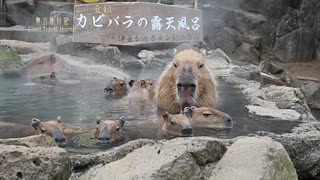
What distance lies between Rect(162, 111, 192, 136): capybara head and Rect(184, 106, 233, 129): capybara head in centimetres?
21

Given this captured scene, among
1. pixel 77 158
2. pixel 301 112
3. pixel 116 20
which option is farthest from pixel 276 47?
pixel 77 158

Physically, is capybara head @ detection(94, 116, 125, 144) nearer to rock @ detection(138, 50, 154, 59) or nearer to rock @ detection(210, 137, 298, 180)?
rock @ detection(210, 137, 298, 180)

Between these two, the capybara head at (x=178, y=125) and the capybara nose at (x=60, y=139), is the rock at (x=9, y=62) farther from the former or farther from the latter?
the capybara nose at (x=60, y=139)

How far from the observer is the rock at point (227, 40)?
2241cm

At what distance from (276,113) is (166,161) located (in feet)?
9.47

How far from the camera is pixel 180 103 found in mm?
5867

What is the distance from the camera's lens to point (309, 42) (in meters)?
22.8

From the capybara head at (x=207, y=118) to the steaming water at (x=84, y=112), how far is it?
4.4 inches

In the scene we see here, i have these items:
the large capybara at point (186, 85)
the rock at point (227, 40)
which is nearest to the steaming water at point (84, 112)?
the large capybara at point (186, 85)

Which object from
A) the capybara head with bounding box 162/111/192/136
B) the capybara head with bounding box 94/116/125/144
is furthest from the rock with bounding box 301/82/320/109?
the capybara head with bounding box 94/116/125/144

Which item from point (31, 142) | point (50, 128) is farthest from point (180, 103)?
point (31, 142)

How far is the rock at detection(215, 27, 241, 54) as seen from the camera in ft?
73.5

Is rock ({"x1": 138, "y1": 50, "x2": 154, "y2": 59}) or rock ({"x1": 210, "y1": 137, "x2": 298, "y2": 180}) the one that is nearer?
rock ({"x1": 210, "y1": 137, "x2": 298, "y2": 180})

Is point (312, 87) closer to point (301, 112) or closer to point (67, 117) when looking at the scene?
point (301, 112)
